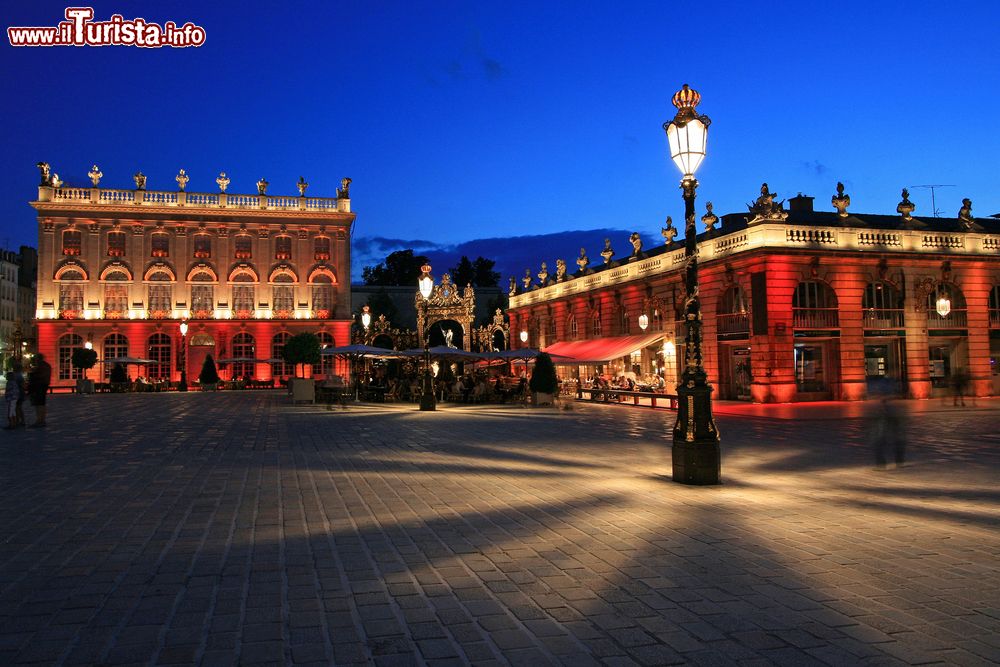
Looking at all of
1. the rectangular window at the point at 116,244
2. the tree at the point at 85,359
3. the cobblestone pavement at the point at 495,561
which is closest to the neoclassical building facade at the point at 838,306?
the cobblestone pavement at the point at 495,561

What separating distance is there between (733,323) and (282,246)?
138 ft

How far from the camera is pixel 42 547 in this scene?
248 inches

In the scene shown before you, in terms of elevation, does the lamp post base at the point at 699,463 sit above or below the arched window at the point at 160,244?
below

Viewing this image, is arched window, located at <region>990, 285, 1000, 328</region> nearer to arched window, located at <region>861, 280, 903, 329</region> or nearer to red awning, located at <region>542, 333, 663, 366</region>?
arched window, located at <region>861, 280, 903, 329</region>

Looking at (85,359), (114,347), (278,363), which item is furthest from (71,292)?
(278,363)

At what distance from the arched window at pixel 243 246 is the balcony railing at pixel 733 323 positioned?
41981 millimetres

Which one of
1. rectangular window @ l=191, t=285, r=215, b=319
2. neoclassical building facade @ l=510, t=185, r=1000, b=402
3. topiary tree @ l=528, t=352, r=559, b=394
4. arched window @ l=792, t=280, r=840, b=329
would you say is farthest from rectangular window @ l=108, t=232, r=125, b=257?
arched window @ l=792, t=280, r=840, b=329

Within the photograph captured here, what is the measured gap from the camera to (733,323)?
98.9 feet

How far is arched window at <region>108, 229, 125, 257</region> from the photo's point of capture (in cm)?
5784

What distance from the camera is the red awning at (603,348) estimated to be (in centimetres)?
3359

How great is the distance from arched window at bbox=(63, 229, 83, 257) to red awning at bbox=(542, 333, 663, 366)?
3908 centimetres

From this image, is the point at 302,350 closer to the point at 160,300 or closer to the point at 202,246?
the point at 160,300

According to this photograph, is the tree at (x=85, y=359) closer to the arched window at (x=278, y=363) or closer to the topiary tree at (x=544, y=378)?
the arched window at (x=278, y=363)

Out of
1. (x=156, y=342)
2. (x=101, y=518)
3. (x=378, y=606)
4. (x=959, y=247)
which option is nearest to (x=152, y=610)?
(x=378, y=606)
